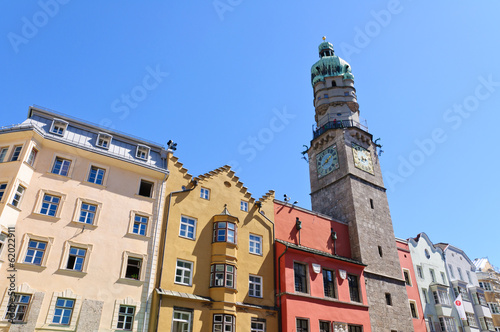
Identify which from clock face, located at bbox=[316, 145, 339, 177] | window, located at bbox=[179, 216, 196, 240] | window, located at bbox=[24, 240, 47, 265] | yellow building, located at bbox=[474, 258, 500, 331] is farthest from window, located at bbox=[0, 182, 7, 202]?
yellow building, located at bbox=[474, 258, 500, 331]

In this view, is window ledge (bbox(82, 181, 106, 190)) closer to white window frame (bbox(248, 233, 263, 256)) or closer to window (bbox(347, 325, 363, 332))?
white window frame (bbox(248, 233, 263, 256))

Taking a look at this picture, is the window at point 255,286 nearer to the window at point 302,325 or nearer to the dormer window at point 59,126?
the window at point 302,325

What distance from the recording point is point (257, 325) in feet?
93.8

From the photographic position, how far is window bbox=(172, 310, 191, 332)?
25.5m

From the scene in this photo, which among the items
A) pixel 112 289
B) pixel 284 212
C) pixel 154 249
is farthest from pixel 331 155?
pixel 112 289

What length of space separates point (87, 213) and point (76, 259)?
3.24m

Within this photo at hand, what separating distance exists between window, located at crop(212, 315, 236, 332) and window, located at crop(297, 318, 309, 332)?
5.50 metres

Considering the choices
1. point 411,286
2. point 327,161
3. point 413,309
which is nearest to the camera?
point 413,309

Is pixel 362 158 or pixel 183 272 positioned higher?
pixel 362 158

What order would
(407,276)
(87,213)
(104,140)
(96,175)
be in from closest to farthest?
(87,213) → (96,175) → (104,140) → (407,276)

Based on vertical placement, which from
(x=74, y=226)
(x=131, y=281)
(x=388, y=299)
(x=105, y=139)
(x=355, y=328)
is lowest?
(x=355, y=328)

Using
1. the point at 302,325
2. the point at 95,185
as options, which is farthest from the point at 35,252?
the point at 302,325

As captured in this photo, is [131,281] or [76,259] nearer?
[76,259]

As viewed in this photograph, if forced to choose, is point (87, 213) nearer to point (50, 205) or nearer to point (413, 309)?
point (50, 205)
